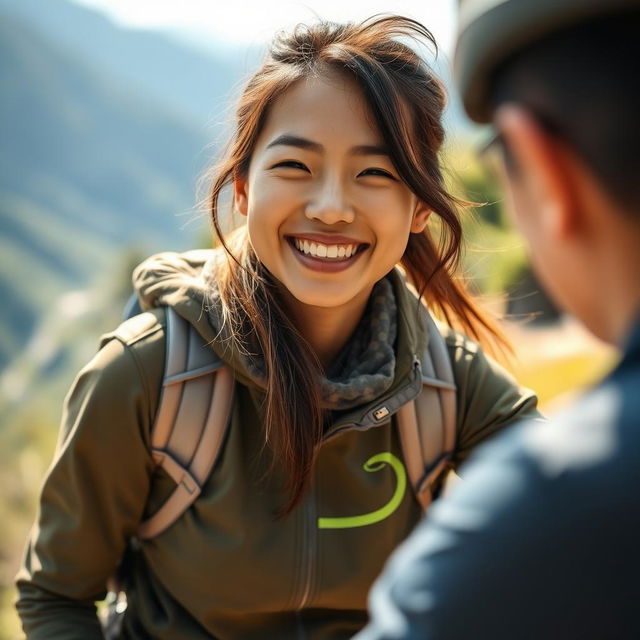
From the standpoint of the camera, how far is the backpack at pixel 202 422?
219 cm

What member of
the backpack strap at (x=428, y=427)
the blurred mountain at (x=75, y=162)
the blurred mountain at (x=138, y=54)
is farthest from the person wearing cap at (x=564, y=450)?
the blurred mountain at (x=138, y=54)

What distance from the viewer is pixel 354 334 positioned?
2574 millimetres

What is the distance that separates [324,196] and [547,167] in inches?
44.8

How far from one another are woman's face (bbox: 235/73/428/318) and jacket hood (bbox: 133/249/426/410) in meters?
0.19

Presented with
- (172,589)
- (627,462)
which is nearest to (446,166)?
(172,589)

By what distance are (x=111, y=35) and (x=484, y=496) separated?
192960mm

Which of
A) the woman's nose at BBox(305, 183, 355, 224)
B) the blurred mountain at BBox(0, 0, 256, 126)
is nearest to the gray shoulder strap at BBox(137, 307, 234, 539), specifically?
the woman's nose at BBox(305, 183, 355, 224)

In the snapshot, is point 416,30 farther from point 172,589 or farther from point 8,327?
point 8,327

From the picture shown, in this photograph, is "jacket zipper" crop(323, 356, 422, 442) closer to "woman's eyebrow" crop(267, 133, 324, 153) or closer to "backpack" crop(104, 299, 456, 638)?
"backpack" crop(104, 299, 456, 638)

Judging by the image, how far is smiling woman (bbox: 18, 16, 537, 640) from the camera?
7.27ft

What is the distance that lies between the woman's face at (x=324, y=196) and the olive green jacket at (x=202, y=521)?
0.24 metres

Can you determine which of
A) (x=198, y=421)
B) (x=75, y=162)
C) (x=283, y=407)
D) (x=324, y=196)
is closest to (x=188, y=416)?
(x=198, y=421)

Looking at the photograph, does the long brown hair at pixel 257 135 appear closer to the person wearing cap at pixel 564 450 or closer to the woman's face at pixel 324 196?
the woman's face at pixel 324 196

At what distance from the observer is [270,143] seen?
2279mm
